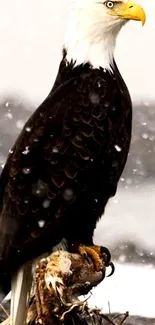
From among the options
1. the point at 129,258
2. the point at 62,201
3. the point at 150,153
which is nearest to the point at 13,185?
the point at 62,201

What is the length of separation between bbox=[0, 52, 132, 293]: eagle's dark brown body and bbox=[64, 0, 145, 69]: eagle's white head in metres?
0.14

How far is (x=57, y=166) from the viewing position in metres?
4.00

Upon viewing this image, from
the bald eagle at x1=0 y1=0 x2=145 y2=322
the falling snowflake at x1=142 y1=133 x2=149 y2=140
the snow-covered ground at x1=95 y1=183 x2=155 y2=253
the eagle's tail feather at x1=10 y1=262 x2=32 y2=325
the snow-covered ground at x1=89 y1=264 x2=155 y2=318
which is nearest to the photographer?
the eagle's tail feather at x1=10 y1=262 x2=32 y2=325

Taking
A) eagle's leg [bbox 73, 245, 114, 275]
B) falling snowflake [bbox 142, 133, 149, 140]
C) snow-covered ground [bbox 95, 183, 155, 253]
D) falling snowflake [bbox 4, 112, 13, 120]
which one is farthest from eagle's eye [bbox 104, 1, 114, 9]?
falling snowflake [bbox 4, 112, 13, 120]

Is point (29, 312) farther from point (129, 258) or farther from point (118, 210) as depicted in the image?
→ point (118, 210)

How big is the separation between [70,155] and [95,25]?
0.62 metres

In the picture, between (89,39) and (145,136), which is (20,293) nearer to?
(89,39)

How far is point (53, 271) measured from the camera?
12.2 ft

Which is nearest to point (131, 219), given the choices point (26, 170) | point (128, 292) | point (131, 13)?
point (128, 292)

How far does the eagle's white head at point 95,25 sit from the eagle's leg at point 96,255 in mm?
826

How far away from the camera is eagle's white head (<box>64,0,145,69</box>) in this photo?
13.5 ft

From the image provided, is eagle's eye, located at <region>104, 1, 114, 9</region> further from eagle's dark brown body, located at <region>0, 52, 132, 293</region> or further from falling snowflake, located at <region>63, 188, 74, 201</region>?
falling snowflake, located at <region>63, 188, 74, 201</region>

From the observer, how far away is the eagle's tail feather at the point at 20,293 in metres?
3.87

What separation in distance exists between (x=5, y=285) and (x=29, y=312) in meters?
0.19
